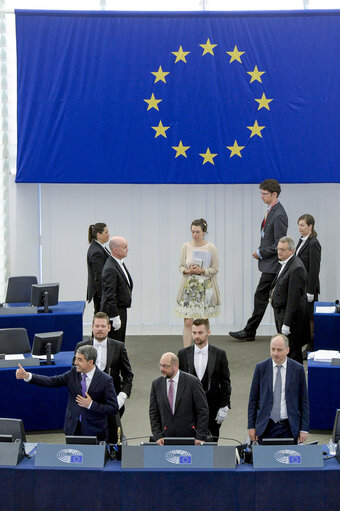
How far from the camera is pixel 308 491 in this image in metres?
5.57

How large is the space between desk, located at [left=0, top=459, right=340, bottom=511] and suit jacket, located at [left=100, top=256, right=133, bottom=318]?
131 inches

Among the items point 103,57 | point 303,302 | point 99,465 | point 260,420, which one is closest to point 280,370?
point 260,420

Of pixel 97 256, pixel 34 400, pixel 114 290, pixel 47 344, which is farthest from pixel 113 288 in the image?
pixel 34 400

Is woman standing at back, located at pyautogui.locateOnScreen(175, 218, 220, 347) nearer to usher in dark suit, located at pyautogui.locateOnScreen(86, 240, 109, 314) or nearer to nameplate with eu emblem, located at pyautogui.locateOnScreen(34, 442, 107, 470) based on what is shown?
usher in dark suit, located at pyautogui.locateOnScreen(86, 240, 109, 314)

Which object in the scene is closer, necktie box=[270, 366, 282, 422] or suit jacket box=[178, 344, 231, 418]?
necktie box=[270, 366, 282, 422]

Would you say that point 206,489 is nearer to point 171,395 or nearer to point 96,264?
point 171,395

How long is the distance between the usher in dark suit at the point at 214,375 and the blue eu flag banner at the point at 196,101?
4868 mm

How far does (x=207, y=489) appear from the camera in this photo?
219 inches

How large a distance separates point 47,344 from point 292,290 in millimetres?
2332

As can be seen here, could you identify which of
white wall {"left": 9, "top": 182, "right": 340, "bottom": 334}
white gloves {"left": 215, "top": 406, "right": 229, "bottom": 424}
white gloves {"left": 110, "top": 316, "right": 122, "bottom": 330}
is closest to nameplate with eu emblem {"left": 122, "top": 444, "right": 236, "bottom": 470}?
white gloves {"left": 215, "top": 406, "right": 229, "bottom": 424}

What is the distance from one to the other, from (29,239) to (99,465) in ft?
21.6

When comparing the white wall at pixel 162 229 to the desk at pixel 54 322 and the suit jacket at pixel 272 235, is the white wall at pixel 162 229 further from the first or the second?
the desk at pixel 54 322

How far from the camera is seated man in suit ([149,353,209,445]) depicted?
6328 mm

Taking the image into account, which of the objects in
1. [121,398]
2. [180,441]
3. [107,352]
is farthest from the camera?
[107,352]
